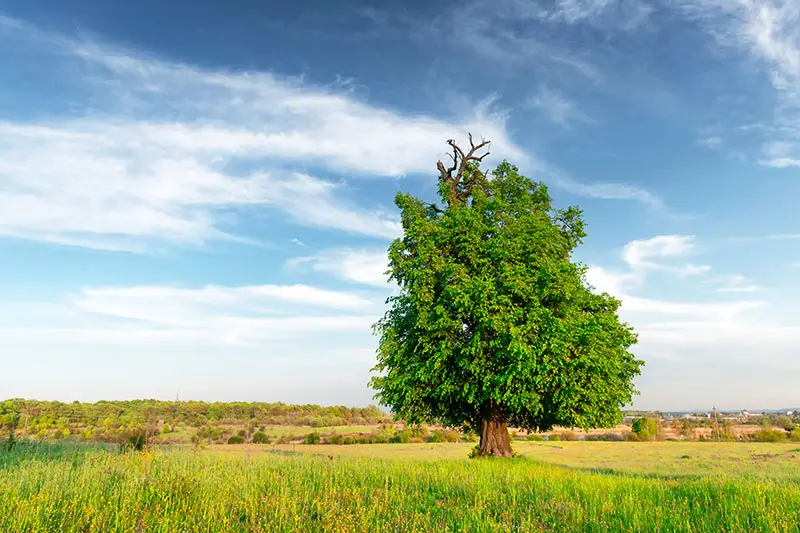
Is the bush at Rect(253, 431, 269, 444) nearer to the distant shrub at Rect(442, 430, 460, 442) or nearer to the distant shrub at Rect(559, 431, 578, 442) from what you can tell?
the distant shrub at Rect(442, 430, 460, 442)

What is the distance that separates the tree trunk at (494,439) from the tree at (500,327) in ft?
0.17

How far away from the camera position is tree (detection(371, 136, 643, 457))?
2080cm

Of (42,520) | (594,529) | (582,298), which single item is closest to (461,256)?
(582,298)

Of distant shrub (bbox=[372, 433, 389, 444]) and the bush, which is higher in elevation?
the bush

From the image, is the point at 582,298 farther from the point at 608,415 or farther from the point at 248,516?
the point at 248,516

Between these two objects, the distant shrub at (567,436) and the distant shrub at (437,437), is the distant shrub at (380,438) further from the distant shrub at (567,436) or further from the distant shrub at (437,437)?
the distant shrub at (567,436)

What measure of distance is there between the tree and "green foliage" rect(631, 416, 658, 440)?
2598 inches

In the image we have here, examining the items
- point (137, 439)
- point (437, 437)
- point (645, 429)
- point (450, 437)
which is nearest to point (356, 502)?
point (137, 439)

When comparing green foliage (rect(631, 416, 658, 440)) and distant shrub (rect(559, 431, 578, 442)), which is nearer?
green foliage (rect(631, 416, 658, 440))

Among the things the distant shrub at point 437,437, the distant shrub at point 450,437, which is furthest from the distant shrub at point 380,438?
the distant shrub at point 450,437

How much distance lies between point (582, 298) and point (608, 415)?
18.7 ft

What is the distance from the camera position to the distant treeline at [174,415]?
57.7 meters

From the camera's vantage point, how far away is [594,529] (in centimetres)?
848

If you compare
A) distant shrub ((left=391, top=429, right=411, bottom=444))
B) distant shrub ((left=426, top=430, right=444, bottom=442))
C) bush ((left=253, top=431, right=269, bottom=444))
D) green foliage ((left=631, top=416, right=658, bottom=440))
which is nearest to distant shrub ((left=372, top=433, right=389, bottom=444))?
distant shrub ((left=391, top=429, right=411, bottom=444))
